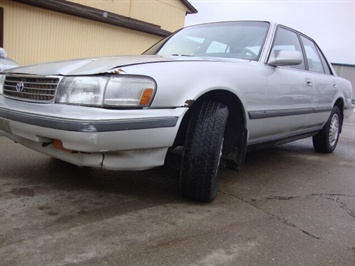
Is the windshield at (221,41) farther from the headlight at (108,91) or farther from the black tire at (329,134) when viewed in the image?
the black tire at (329,134)

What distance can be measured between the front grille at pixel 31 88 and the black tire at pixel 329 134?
4.01 m

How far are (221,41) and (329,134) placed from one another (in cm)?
260

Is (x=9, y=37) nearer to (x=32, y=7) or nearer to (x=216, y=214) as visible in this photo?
(x=32, y=7)

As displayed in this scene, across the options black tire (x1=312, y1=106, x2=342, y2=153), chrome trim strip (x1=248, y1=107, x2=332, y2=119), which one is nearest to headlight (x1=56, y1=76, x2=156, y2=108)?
chrome trim strip (x1=248, y1=107, x2=332, y2=119)

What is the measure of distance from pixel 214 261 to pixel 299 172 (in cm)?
257

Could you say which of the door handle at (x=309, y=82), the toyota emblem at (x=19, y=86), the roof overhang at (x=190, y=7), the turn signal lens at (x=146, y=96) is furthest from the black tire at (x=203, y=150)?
the roof overhang at (x=190, y=7)

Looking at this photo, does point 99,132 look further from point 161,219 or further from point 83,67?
point 161,219

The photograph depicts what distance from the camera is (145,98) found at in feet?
8.11

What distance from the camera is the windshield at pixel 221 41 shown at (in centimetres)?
366

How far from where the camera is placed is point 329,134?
5.46 m

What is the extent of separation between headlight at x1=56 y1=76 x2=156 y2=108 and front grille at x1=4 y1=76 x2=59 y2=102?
111 millimetres

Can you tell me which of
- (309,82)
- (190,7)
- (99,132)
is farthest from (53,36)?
(99,132)

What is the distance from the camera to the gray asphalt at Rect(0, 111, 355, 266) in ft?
6.95

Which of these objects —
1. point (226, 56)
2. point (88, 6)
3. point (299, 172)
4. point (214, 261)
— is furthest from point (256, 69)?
point (88, 6)
